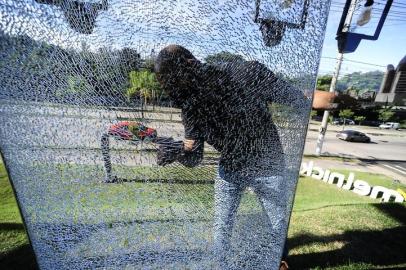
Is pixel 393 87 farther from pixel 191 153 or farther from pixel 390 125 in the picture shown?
pixel 390 125

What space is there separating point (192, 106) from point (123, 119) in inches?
10.5

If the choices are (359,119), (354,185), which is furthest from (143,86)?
(359,119)

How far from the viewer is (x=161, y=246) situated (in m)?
1.28

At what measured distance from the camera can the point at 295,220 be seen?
3.29m

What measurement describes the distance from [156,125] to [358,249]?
8.80 feet

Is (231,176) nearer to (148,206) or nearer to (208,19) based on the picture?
(148,206)

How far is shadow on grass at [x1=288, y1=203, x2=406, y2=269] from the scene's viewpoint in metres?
2.57

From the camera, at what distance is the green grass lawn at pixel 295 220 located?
45.9 inches

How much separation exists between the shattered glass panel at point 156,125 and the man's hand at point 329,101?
26 centimetres

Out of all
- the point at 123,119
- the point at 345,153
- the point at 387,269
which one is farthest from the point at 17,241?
the point at 345,153

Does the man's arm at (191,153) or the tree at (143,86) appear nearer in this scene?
the tree at (143,86)

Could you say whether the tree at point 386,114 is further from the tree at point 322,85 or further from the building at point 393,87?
the building at point 393,87

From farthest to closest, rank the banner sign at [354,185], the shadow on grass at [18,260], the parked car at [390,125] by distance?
the parked car at [390,125] → the banner sign at [354,185] → the shadow on grass at [18,260]

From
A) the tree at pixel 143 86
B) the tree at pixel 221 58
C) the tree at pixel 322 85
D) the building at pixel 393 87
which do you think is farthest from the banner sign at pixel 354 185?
the tree at pixel 143 86
